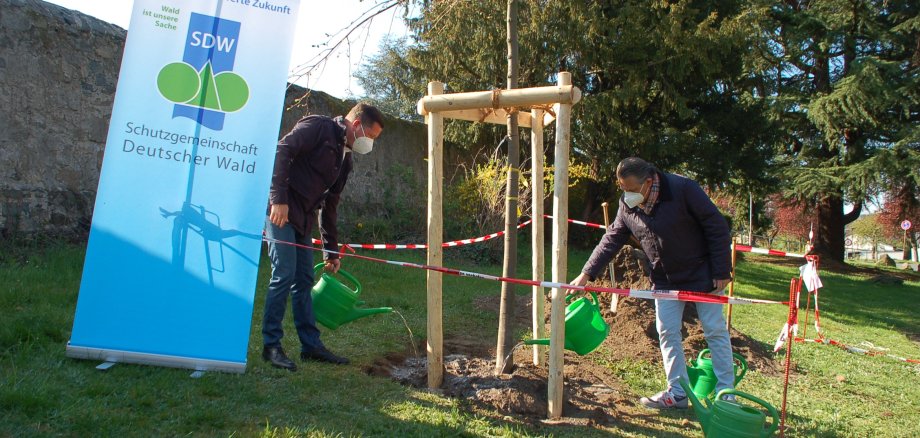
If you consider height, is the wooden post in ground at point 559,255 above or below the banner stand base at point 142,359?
above

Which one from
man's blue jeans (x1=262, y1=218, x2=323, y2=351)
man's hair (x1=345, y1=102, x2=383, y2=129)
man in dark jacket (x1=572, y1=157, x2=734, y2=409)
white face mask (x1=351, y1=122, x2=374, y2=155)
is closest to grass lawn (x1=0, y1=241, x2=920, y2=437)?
man's blue jeans (x1=262, y1=218, x2=323, y2=351)

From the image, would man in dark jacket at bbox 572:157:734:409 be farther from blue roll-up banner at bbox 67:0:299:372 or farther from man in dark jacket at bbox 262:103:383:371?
blue roll-up banner at bbox 67:0:299:372

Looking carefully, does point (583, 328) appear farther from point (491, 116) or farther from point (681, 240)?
point (491, 116)

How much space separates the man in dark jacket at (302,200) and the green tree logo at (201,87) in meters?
0.40

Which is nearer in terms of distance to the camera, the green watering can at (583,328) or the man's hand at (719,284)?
the man's hand at (719,284)

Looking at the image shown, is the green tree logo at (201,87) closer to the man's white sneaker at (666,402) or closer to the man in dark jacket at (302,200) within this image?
the man in dark jacket at (302,200)

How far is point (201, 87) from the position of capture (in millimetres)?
3479

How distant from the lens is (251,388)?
11.0ft

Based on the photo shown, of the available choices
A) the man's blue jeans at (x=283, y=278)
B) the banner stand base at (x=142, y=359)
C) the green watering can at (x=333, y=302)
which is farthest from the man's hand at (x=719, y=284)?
the banner stand base at (x=142, y=359)

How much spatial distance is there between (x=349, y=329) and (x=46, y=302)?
2350 mm

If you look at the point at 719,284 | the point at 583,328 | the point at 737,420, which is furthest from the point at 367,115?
the point at 737,420

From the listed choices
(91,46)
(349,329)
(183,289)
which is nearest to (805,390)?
(349,329)

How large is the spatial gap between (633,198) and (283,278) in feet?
7.46

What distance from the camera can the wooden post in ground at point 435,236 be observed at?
12.6ft
